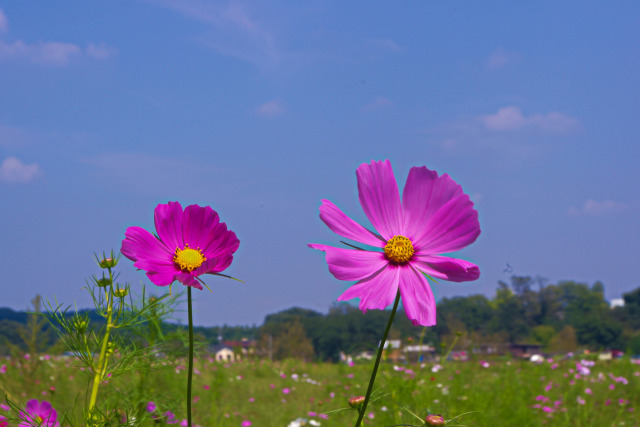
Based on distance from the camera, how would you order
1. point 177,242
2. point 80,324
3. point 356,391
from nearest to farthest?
point 177,242 < point 80,324 < point 356,391

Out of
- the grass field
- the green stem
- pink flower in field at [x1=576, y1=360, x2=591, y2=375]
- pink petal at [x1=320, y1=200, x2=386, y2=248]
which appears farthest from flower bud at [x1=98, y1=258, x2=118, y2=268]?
pink flower in field at [x1=576, y1=360, x2=591, y2=375]

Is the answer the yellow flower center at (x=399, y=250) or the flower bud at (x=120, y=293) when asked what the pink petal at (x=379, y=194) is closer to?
the yellow flower center at (x=399, y=250)

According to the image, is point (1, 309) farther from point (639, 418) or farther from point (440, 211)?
point (440, 211)

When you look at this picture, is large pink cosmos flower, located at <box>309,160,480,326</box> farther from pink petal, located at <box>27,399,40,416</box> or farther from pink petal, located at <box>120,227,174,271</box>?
pink petal, located at <box>27,399,40,416</box>

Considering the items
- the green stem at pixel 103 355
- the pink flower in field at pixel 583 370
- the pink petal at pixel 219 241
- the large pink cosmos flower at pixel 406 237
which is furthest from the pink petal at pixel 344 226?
the pink flower in field at pixel 583 370

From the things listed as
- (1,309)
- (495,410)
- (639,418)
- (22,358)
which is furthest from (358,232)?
(1,309)

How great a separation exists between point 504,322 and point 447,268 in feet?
184

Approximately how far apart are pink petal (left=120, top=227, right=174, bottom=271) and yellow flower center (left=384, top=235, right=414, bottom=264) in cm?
38

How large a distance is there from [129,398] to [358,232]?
1.88 metres

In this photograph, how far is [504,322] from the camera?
5353 centimetres

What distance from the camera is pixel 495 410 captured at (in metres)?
4.26

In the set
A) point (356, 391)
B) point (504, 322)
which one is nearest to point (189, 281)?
point (356, 391)

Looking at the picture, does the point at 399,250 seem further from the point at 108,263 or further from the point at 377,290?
the point at 108,263

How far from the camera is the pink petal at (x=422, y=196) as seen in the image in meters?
0.91
